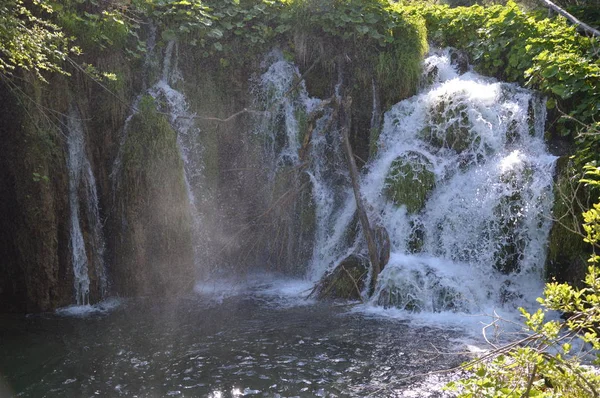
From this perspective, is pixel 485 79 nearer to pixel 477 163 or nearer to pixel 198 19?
pixel 477 163

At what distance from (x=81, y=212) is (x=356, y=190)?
420 centimetres

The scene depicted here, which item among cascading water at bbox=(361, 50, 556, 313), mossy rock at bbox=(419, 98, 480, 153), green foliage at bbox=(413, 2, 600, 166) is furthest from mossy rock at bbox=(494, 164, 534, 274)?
mossy rock at bbox=(419, 98, 480, 153)

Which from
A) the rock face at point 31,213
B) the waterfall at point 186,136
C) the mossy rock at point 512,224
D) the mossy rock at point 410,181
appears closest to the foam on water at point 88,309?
the rock face at point 31,213

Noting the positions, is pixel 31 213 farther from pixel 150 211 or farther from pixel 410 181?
pixel 410 181

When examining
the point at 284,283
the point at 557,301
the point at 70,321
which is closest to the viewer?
the point at 557,301

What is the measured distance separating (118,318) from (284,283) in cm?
268

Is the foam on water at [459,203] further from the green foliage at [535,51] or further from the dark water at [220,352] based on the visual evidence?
the dark water at [220,352]

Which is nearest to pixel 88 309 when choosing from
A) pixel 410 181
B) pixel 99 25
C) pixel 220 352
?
pixel 220 352

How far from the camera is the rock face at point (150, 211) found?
804cm

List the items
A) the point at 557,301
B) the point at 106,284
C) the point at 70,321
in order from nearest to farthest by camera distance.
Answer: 1. the point at 557,301
2. the point at 70,321
3. the point at 106,284

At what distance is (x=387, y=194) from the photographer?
8422 mm

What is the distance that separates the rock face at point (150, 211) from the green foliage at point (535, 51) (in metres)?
5.50

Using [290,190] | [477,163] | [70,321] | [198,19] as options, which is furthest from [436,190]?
[70,321]

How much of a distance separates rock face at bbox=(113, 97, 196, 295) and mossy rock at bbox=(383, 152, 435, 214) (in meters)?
3.28
